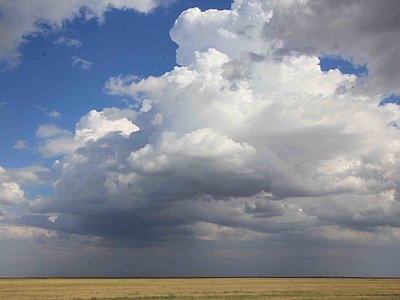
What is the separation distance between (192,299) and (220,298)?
484cm

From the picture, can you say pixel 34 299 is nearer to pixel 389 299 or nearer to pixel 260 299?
pixel 260 299

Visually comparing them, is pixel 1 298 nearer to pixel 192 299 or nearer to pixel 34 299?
pixel 34 299

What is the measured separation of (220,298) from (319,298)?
15090 mm

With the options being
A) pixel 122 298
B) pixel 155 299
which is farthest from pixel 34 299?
pixel 155 299

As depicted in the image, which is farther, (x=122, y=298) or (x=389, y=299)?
(x=122, y=298)

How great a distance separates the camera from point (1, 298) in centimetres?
6788

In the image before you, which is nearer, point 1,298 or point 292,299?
point 292,299

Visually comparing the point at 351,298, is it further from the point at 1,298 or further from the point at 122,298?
the point at 1,298

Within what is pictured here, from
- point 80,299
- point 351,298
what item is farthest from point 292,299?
point 80,299

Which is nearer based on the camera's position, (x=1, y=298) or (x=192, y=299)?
(x=192, y=299)

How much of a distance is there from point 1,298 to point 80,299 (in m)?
13.5

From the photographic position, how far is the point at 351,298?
65062 mm

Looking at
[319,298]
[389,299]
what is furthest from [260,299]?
[389,299]

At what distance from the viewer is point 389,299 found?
→ 6269 cm
